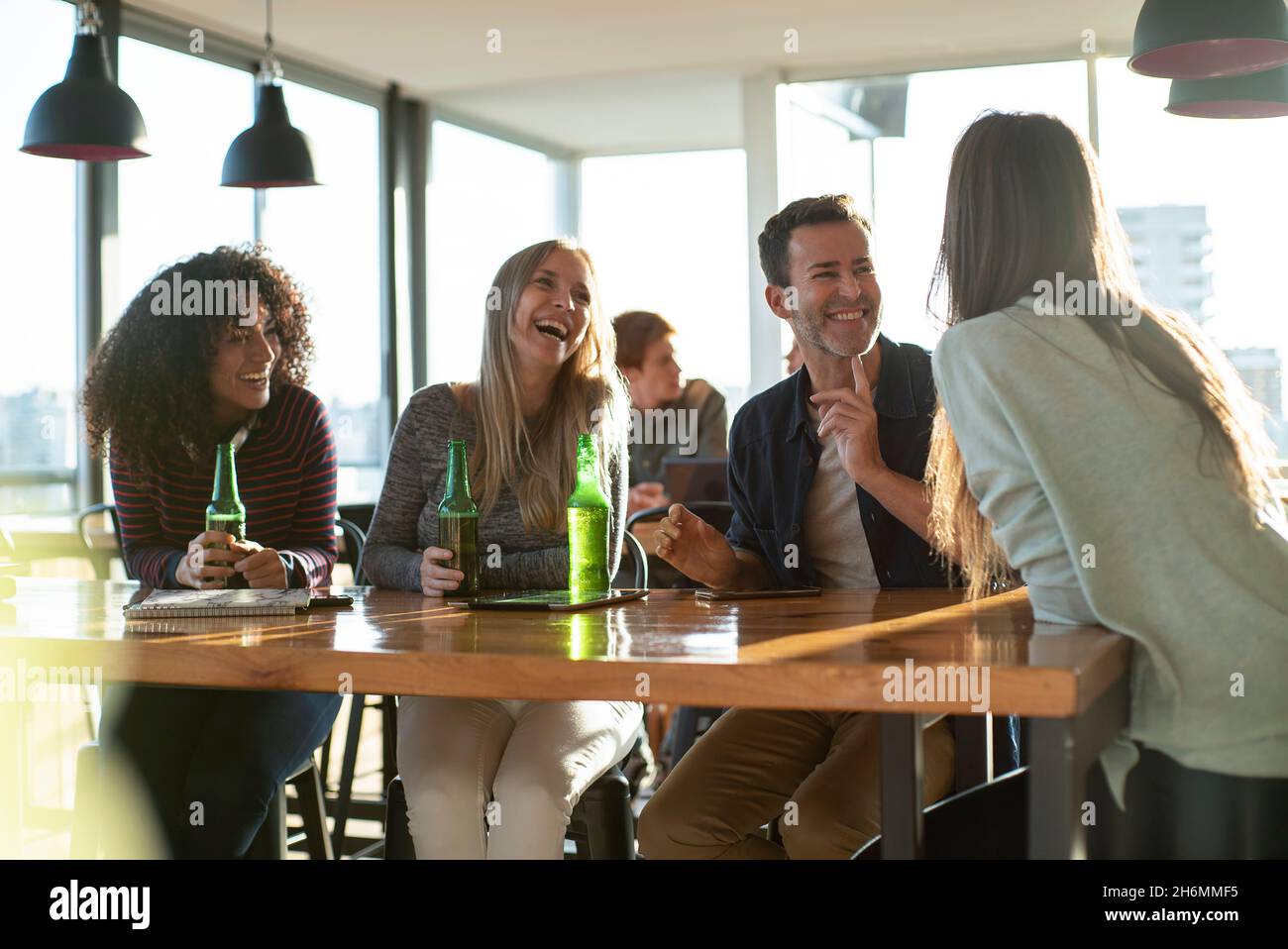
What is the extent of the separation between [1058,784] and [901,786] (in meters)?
0.16

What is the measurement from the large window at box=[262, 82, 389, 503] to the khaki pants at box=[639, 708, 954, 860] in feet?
14.4

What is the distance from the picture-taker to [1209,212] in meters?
5.88

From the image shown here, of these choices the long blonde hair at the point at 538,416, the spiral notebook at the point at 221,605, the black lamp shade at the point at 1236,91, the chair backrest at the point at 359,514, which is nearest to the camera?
the spiral notebook at the point at 221,605

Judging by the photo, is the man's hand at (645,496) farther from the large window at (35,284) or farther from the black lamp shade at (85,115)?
the large window at (35,284)

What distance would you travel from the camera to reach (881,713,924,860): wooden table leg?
1.29 m

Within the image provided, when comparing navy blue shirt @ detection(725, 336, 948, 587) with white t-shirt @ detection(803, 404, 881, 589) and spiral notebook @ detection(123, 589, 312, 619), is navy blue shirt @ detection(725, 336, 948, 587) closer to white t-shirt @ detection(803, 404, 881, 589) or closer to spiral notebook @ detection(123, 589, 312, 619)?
white t-shirt @ detection(803, 404, 881, 589)

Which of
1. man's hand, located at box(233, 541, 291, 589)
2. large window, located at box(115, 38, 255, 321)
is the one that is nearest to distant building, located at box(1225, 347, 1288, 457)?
large window, located at box(115, 38, 255, 321)

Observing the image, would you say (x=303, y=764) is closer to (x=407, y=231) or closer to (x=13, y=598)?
(x=13, y=598)

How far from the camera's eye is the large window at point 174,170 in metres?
5.03

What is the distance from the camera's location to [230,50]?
18.4ft

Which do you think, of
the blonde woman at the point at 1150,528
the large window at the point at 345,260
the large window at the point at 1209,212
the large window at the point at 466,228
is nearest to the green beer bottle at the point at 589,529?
the blonde woman at the point at 1150,528

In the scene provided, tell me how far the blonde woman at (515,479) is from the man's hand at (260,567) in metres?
0.20
